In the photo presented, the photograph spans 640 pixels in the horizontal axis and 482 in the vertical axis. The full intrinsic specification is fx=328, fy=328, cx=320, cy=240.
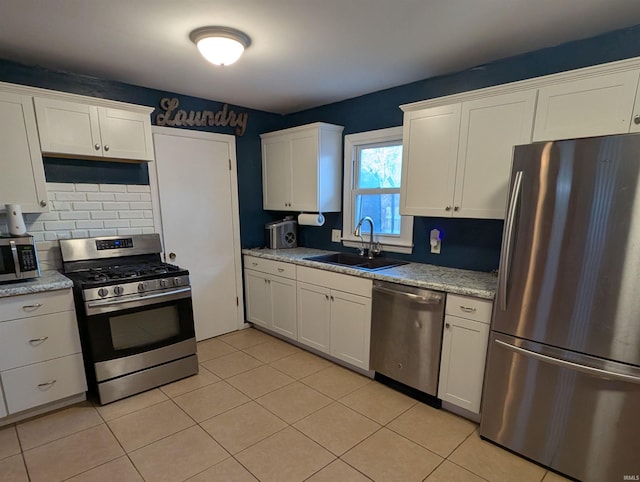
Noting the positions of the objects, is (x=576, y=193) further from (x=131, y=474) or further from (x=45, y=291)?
(x=45, y=291)

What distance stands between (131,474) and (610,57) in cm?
361

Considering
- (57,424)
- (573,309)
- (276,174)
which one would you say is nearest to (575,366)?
(573,309)

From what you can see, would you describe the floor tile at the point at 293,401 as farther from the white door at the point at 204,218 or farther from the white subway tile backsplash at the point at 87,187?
the white subway tile backsplash at the point at 87,187

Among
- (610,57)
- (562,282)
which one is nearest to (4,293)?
(562,282)

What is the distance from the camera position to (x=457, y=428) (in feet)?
6.97

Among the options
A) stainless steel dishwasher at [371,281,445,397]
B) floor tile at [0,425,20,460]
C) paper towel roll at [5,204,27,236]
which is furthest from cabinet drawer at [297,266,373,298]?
floor tile at [0,425,20,460]

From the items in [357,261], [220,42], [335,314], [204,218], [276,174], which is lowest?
[335,314]

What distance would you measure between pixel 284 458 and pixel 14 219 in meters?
2.29

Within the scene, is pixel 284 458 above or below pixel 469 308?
below

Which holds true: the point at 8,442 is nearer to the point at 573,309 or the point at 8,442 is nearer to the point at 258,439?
the point at 258,439

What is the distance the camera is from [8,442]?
6.50 feet

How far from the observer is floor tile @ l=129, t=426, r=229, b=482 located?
176 centimetres

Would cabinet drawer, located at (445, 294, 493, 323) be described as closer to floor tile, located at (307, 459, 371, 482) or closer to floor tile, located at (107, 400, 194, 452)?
floor tile, located at (307, 459, 371, 482)

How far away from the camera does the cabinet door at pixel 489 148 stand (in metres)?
2.00
